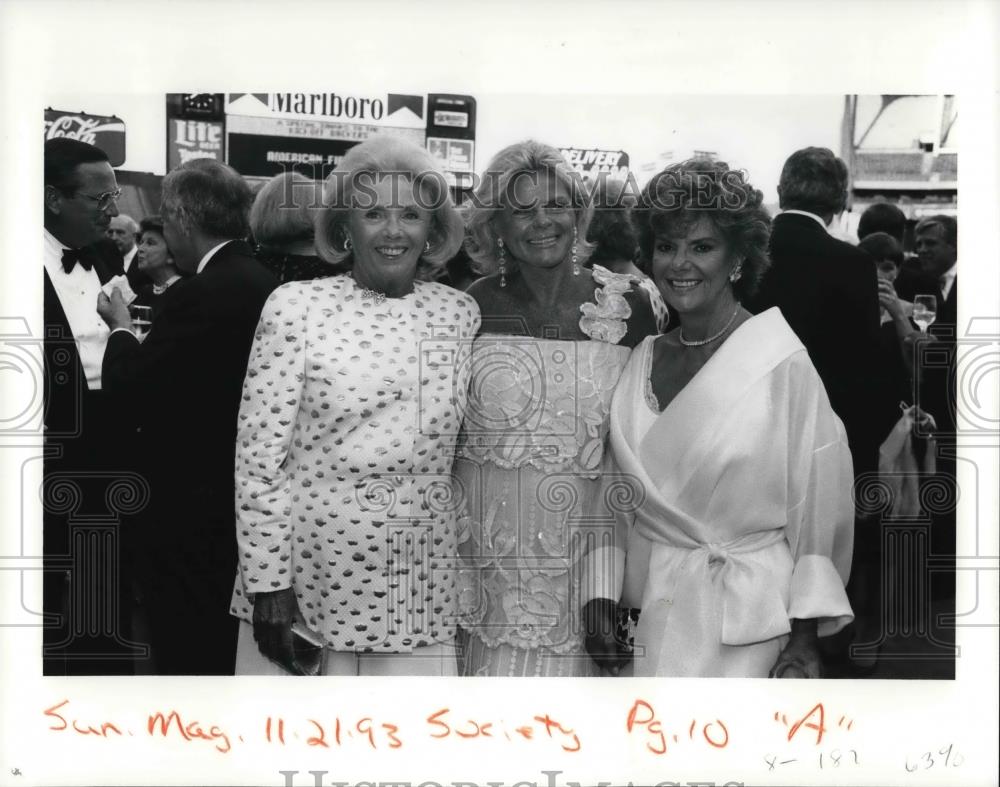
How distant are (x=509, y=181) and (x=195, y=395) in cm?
113

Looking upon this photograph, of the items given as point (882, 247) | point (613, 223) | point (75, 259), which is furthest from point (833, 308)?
point (75, 259)

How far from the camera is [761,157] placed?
407 centimetres

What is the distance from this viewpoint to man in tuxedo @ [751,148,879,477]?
13.4 ft

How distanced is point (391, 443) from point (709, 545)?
3.17 feet

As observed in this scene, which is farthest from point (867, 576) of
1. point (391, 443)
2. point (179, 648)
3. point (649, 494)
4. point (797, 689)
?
point (179, 648)

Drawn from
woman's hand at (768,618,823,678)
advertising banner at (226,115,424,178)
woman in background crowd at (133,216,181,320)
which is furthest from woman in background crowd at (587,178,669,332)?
woman in background crowd at (133,216,181,320)

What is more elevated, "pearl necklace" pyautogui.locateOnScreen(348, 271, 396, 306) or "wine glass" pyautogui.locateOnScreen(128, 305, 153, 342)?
"pearl necklace" pyautogui.locateOnScreen(348, 271, 396, 306)

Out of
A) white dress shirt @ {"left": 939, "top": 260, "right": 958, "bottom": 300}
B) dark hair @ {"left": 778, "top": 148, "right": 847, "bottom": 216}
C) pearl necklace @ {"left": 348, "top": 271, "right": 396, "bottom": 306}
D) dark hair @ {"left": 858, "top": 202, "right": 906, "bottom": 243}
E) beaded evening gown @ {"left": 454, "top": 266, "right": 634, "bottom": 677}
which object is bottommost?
beaded evening gown @ {"left": 454, "top": 266, "right": 634, "bottom": 677}

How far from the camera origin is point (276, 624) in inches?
160

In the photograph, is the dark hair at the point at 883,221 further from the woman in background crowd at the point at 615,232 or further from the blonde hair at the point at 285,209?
the blonde hair at the point at 285,209

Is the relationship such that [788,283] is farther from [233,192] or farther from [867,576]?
[233,192]

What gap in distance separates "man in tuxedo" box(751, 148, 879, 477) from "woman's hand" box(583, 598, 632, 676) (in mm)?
852

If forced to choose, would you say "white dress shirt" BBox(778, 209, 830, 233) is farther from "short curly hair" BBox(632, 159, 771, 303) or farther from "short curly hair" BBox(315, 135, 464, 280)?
"short curly hair" BBox(315, 135, 464, 280)

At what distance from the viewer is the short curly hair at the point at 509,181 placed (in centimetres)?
406
